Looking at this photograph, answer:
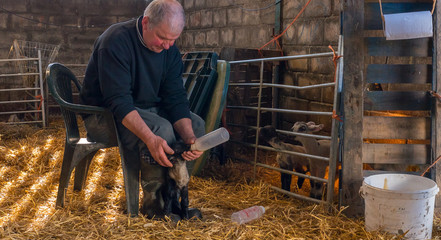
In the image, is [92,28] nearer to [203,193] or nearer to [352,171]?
[203,193]

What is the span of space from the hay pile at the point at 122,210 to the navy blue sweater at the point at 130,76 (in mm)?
723

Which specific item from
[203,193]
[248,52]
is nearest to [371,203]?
[203,193]

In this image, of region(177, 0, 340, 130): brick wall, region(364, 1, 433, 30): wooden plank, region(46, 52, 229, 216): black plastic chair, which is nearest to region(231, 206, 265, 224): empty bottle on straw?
region(46, 52, 229, 216): black plastic chair

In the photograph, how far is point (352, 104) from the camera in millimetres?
3172

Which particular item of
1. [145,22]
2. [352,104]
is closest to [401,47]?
[352,104]

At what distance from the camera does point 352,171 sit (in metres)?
3.20

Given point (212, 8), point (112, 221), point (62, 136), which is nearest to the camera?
point (112, 221)

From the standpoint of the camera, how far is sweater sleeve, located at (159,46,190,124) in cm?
321

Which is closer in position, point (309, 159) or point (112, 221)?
point (112, 221)

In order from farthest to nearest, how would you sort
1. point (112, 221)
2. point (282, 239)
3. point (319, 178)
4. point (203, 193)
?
point (203, 193) < point (319, 178) < point (112, 221) < point (282, 239)

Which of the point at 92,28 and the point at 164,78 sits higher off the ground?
the point at 92,28

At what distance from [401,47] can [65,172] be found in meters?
2.48

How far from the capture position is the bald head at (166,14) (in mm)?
2787

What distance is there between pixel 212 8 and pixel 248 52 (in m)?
2.43
